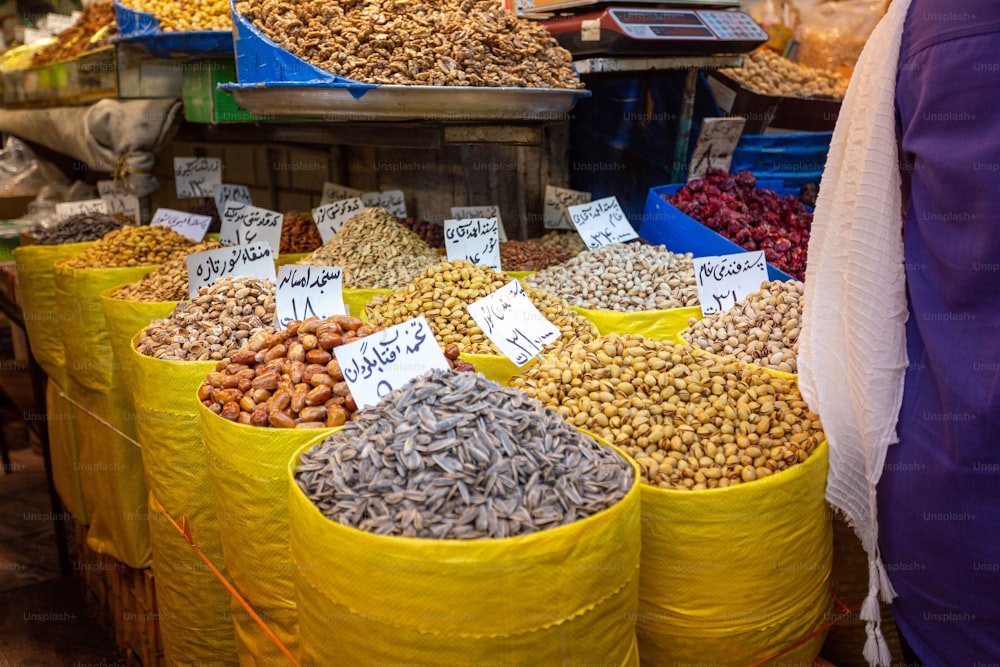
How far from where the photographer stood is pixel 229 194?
10.4ft

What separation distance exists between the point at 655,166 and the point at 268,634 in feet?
6.62

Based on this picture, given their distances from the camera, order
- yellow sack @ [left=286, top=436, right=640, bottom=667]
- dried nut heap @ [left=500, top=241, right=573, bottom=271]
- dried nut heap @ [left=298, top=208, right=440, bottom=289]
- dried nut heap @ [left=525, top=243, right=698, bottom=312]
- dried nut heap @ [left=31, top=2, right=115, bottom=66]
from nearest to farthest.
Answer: yellow sack @ [left=286, top=436, right=640, bottom=667] < dried nut heap @ [left=525, top=243, right=698, bottom=312] < dried nut heap @ [left=298, top=208, right=440, bottom=289] < dried nut heap @ [left=500, top=241, right=573, bottom=271] < dried nut heap @ [left=31, top=2, right=115, bottom=66]

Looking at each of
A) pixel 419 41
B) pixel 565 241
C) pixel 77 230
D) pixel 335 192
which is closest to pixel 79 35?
pixel 77 230

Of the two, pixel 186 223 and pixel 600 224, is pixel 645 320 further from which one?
pixel 186 223

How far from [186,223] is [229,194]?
0.31 meters

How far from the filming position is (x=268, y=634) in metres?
1.39

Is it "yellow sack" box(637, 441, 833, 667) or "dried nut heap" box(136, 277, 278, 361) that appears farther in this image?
"dried nut heap" box(136, 277, 278, 361)

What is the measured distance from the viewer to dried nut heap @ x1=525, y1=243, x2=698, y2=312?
2.03 m

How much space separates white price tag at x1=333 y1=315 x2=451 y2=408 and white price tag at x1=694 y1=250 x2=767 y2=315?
845 mm

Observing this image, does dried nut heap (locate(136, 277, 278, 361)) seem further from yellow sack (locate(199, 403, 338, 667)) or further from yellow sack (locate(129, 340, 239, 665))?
yellow sack (locate(199, 403, 338, 667))

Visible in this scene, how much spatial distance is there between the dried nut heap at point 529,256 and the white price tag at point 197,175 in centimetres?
152

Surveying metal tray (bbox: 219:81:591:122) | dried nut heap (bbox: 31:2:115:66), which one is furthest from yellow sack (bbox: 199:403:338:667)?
dried nut heap (bbox: 31:2:115:66)

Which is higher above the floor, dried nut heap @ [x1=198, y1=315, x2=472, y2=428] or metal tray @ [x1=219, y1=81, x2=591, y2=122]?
metal tray @ [x1=219, y1=81, x2=591, y2=122]

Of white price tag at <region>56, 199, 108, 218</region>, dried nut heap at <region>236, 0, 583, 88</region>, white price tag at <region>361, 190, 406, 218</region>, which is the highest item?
dried nut heap at <region>236, 0, 583, 88</region>
